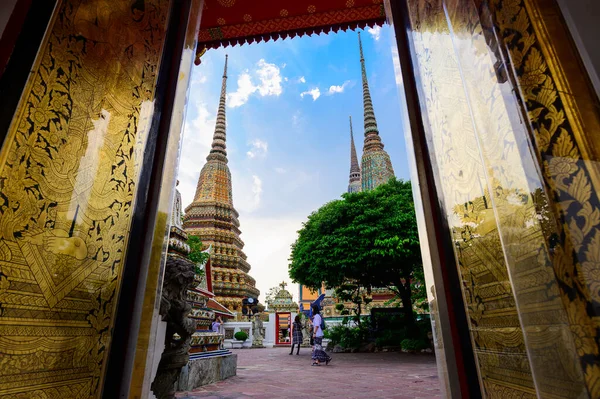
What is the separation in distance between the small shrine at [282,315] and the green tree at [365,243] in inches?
201

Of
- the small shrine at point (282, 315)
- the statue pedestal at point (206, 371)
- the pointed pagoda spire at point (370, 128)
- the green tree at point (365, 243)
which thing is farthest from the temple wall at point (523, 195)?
the pointed pagoda spire at point (370, 128)

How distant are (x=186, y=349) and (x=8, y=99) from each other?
262 cm

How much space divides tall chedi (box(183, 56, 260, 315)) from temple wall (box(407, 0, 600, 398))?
1673 cm

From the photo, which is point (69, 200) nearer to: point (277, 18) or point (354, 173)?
point (277, 18)

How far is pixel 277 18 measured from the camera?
3891 mm

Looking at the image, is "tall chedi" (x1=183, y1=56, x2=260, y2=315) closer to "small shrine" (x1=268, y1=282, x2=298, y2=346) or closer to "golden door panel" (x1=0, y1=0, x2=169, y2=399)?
"small shrine" (x1=268, y1=282, x2=298, y2=346)

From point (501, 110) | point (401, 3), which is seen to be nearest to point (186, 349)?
point (501, 110)

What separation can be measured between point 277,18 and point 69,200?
3327mm

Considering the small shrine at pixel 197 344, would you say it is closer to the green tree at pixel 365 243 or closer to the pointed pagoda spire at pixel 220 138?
the green tree at pixel 365 243

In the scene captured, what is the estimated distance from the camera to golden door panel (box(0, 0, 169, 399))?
1.28 meters

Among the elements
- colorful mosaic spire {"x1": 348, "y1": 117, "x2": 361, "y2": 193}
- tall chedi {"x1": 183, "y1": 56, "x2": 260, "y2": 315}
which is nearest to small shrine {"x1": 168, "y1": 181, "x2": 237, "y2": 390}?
tall chedi {"x1": 183, "y1": 56, "x2": 260, "y2": 315}

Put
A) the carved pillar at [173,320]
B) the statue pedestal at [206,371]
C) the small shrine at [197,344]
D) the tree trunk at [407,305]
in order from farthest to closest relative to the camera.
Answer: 1. the tree trunk at [407,305]
2. the statue pedestal at [206,371]
3. the small shrine at [197,344]
4. the carved pillar at [173,320]

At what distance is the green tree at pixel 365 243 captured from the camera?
10.4m

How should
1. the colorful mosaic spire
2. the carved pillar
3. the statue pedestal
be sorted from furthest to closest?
the colorful mosaic spire → the statue pedestal → the carved pillar
